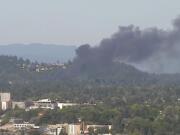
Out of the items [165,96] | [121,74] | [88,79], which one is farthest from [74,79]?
[165,96]

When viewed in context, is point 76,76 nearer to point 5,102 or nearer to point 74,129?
point 5,102

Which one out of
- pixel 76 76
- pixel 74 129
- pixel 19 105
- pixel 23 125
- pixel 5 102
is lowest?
pixel 74 129

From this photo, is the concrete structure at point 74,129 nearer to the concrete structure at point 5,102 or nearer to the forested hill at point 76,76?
the concrete structure at point 5,102

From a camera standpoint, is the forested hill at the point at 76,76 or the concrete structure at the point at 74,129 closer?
the concrete structure at the point at 74,129

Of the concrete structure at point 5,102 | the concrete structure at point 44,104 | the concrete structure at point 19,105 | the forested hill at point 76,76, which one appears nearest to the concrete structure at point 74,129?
the concrete structure at point 44,104

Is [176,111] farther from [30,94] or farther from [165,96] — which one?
[30,94]

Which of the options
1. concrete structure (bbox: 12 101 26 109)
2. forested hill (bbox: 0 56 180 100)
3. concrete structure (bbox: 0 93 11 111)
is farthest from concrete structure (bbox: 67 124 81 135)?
forested hill (bbox: 0 56 180 100)

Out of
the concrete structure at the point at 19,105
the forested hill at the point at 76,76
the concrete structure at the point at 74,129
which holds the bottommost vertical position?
the concrete structure at the point at 74,129

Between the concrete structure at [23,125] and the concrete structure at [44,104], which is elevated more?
the concrete structure at [44,104]

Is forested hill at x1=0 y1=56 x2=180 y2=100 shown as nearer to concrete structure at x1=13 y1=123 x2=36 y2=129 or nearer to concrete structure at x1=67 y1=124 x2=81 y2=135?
concrete structure at x1=13 y1=123 x2=36 y2=129

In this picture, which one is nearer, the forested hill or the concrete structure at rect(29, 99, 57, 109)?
the concrete structure at rect(29, 99, 57, 109)

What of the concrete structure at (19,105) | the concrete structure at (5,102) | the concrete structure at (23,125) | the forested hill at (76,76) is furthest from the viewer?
the forested hill at (76,76)

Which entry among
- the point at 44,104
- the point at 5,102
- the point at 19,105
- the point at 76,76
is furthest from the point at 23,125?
the point at 76,76
